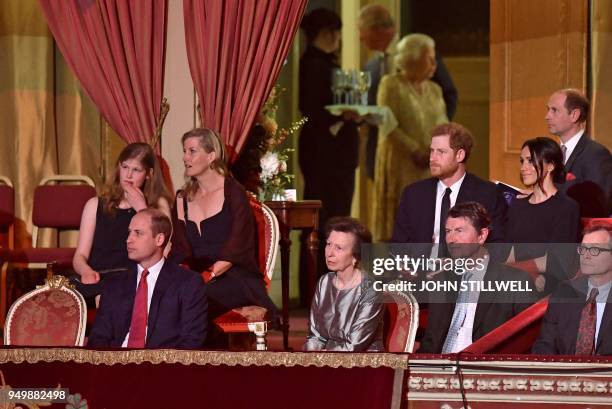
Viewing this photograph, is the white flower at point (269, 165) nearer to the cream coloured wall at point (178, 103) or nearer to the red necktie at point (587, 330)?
the cream coloured wall at point (178, 103)

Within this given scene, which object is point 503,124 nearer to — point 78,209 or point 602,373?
point 78,209

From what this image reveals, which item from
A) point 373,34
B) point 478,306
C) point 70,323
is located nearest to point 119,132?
point 70,323

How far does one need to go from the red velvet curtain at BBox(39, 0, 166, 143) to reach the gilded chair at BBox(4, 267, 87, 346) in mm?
1662

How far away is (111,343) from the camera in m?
4.47

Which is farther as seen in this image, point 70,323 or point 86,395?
point 70,323

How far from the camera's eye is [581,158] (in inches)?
219

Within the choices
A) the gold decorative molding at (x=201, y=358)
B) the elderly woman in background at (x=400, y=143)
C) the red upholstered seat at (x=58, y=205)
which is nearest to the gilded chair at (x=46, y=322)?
the gold decorative molding at (x=201, y=358)

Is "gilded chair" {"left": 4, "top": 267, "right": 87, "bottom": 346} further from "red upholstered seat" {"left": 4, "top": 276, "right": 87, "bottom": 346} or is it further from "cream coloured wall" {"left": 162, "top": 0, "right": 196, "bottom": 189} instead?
"cream coloured wall" {"left": 162, "top": 0, "right": 196, "bottom": 189}

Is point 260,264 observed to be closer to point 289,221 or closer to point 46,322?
point 289,221

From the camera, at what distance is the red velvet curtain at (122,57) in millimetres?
6023

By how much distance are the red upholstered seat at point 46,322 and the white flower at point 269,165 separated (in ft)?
8.26

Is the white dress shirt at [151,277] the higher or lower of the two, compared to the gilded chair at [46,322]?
higher

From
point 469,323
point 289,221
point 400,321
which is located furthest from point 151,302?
point 289,221

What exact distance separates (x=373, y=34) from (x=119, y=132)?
4071mm
